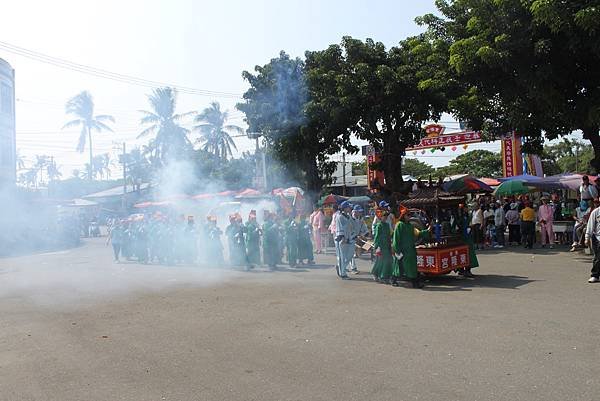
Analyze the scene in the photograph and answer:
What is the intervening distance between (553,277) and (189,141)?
35.2 metres

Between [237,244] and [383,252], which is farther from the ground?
[237,244]

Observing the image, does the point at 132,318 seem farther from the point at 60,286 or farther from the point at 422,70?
the point at 422,70

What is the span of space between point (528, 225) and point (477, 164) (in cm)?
4061

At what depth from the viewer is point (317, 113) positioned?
20.6m

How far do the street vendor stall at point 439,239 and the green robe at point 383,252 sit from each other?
1.85 ft

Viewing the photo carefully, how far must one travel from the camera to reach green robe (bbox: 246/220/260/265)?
48.0 feet

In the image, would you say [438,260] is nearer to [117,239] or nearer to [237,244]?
[237,244]

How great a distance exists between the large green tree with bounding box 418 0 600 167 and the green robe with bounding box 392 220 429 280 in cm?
466

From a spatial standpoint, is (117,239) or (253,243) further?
(117,239)

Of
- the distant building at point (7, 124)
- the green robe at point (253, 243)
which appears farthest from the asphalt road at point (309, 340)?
the distant building at point (7, 124)

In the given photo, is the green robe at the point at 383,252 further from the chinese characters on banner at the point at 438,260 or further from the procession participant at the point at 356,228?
the procession participant at the point at 356,228

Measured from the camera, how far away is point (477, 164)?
2195 inches

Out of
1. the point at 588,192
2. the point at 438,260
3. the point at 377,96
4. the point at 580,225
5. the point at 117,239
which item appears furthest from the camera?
the point at 377,96

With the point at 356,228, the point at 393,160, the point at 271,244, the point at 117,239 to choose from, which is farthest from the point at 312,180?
the point at 356,228
